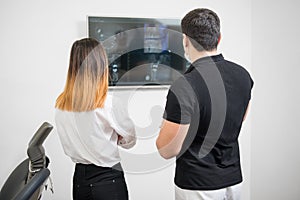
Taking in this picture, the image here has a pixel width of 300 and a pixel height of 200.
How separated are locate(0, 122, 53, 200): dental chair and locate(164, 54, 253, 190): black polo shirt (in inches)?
19.5

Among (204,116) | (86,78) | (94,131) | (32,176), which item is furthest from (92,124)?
(204,116)

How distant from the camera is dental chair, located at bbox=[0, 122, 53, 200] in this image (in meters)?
0.99

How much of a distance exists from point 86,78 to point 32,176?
500 mm

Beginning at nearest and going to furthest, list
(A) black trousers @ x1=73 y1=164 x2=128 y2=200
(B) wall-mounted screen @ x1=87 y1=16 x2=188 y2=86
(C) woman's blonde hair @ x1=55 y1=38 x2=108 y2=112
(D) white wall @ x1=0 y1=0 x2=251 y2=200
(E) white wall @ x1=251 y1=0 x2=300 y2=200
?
(C) woman's blonde hair @ x1=55 y1=38 x2=108 y2=112
(A) black trousers @ x1=73 y1=164 x2=128 y2=200
(D) white wall @ x1=0 y1=0 x2=251 y2=200
(B) wall-mounted screen @ x1=87 y1=16 x2=188 y2=86
(E) white wall @ x1=251 y1=0 x2=300 y2=200

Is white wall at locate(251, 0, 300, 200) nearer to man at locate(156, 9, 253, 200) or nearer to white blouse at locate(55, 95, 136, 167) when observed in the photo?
man at locate(156, 9, 253, 200)

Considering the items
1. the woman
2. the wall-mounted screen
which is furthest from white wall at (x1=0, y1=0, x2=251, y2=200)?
the woman

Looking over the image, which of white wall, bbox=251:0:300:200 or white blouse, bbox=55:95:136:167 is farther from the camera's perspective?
white wall, bbox=251:0:300:200

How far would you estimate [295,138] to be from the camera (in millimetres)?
2793

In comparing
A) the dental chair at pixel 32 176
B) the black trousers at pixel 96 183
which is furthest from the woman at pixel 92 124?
the dental chair at pixel 32 176

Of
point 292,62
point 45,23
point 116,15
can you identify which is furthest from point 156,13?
point 292,62

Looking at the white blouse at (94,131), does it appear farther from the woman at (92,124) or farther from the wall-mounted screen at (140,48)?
the wall-mounted screen at (140,48)

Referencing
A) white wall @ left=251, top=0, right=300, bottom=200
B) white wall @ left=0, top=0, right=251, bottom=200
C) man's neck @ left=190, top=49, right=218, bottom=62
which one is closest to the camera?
man's neck @ left=190, top=49, right=218, bottom=62

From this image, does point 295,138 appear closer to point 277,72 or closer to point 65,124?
point 277,72

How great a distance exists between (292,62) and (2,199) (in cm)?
232
